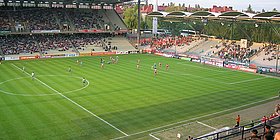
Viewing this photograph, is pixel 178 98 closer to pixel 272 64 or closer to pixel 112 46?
pixel 272 64

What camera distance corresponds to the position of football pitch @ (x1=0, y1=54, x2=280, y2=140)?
23.5m

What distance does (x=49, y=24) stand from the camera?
7425 centimetres

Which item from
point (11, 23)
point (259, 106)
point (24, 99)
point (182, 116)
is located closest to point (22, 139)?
point (24, 99)

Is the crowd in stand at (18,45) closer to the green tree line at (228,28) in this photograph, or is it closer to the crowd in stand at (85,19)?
the crowd in stand at (85,19)

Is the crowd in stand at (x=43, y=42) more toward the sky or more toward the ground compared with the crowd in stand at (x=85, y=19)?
more toward the ground

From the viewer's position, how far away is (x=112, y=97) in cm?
3222

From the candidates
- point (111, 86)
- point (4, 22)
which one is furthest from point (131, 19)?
point (111, 86)

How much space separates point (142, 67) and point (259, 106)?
84.4 ft

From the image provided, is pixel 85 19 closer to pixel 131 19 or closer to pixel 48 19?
pixel 48 19

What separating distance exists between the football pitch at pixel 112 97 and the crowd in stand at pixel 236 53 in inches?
423

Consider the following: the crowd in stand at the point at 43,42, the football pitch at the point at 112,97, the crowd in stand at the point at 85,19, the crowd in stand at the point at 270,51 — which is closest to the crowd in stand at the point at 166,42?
the crowd in stand at the point at 43,42

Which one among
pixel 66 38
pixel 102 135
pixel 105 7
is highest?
pixel 105 7

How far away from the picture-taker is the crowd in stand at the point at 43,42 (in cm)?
6544

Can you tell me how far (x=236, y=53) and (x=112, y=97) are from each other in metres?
40.0
